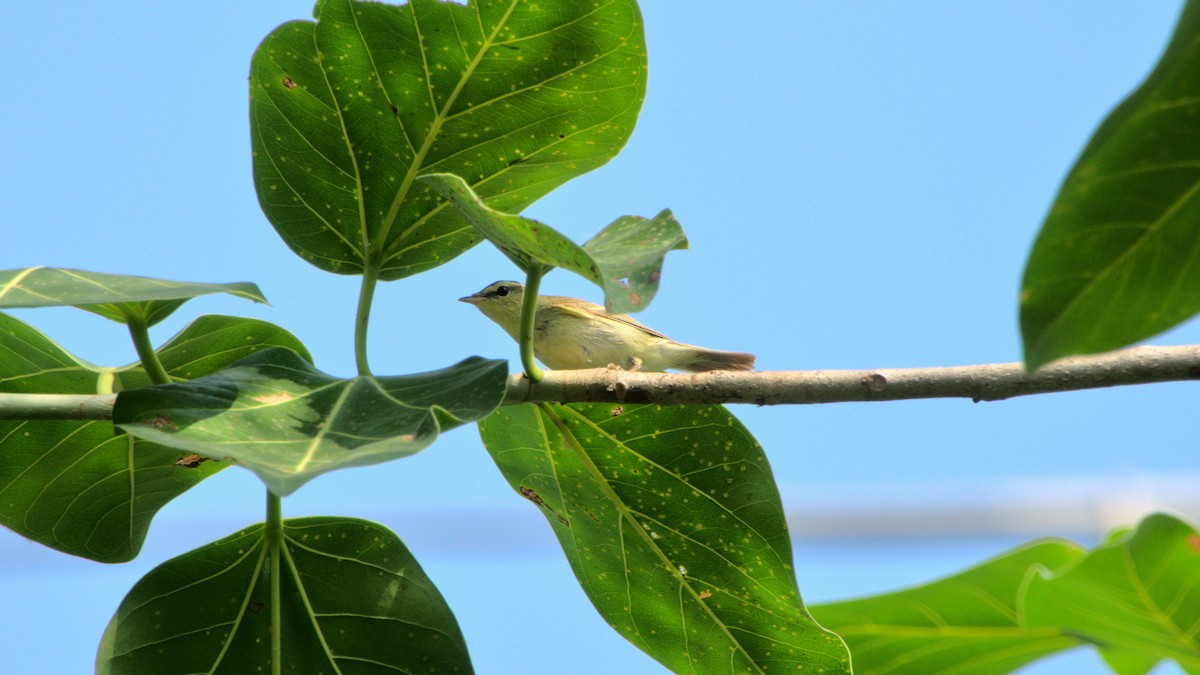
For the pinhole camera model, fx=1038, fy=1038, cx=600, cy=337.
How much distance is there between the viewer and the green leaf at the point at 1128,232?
76 centimetres

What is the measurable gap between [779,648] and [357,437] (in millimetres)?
801

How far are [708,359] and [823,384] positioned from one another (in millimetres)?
1947

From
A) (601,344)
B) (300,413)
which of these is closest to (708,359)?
(601,344)

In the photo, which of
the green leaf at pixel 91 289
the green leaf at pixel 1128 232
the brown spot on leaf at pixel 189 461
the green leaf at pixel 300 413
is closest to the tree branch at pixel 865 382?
the green leaf at pixel 300 413

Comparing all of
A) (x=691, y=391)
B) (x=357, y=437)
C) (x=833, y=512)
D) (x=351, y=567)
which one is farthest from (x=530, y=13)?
(x=833, y=512)

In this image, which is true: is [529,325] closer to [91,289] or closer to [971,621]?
[91,289]

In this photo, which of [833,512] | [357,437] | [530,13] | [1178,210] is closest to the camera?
[1178,210]

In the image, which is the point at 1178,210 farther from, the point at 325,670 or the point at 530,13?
the point at 325,670

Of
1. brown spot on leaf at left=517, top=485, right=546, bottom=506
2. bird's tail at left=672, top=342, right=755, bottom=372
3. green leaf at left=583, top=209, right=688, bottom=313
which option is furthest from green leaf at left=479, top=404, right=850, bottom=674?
bird's tail at left=672, top=342, right=755, bottom=372

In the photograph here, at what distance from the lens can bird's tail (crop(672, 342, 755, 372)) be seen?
2.91 meters

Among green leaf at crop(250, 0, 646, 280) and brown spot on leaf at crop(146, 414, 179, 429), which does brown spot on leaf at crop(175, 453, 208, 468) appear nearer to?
green leaf at crop(250, 0, 646, 280)

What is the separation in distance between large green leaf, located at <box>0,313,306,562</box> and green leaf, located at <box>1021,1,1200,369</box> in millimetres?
1099

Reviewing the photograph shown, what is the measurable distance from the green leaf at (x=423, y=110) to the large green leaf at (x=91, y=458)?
0.23 m

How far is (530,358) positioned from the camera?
4.28ft
